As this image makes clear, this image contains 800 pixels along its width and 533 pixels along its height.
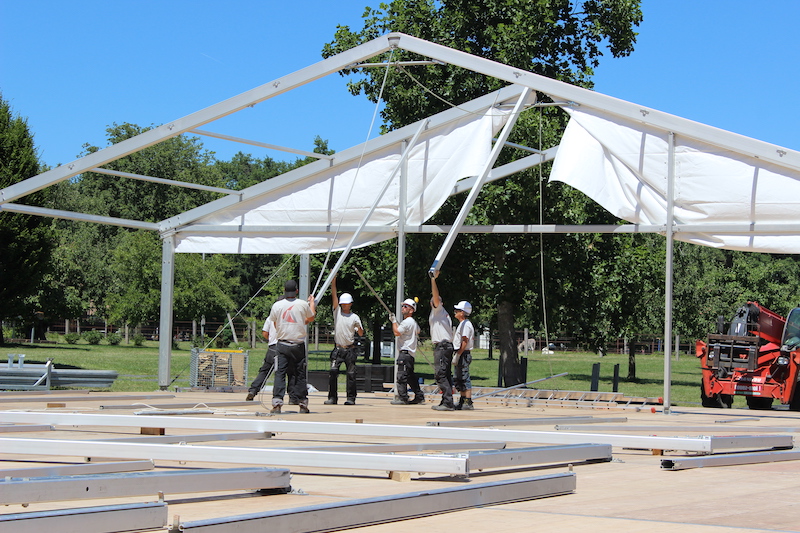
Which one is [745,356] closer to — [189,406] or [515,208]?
[515,208]

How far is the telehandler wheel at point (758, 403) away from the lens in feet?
67.3

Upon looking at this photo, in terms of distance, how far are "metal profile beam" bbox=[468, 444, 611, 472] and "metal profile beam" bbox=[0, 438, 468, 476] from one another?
31 centimetres

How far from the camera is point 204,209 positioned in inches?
791

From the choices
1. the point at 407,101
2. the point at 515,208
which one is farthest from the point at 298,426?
the point at 407,101

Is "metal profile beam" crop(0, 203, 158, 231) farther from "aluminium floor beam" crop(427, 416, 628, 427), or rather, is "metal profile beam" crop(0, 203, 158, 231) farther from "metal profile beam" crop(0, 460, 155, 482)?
"metal profile beam" crop(0, 460, 155, 482)

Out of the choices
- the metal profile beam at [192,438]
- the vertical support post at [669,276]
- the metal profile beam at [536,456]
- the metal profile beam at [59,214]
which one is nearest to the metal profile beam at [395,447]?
the metal profile beam at [536,456]

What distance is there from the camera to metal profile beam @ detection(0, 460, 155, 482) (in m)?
5.90

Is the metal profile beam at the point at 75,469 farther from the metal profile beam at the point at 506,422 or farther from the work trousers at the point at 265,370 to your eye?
the work trousers at the point at 265,370

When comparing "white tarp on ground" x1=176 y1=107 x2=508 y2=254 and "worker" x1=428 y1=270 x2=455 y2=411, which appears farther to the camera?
"white tarp on ground" x1=176 y1=107 x2=508 y2=254

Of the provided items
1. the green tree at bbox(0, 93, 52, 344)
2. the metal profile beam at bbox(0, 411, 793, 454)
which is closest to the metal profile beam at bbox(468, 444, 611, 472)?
the metal profile beam at bbox(0, 411, 793, 454)

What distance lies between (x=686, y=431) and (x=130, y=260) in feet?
158

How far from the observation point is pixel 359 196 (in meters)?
19.2

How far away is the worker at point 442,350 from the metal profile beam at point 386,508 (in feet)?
29.6

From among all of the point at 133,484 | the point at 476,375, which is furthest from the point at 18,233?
the point at 133,484
